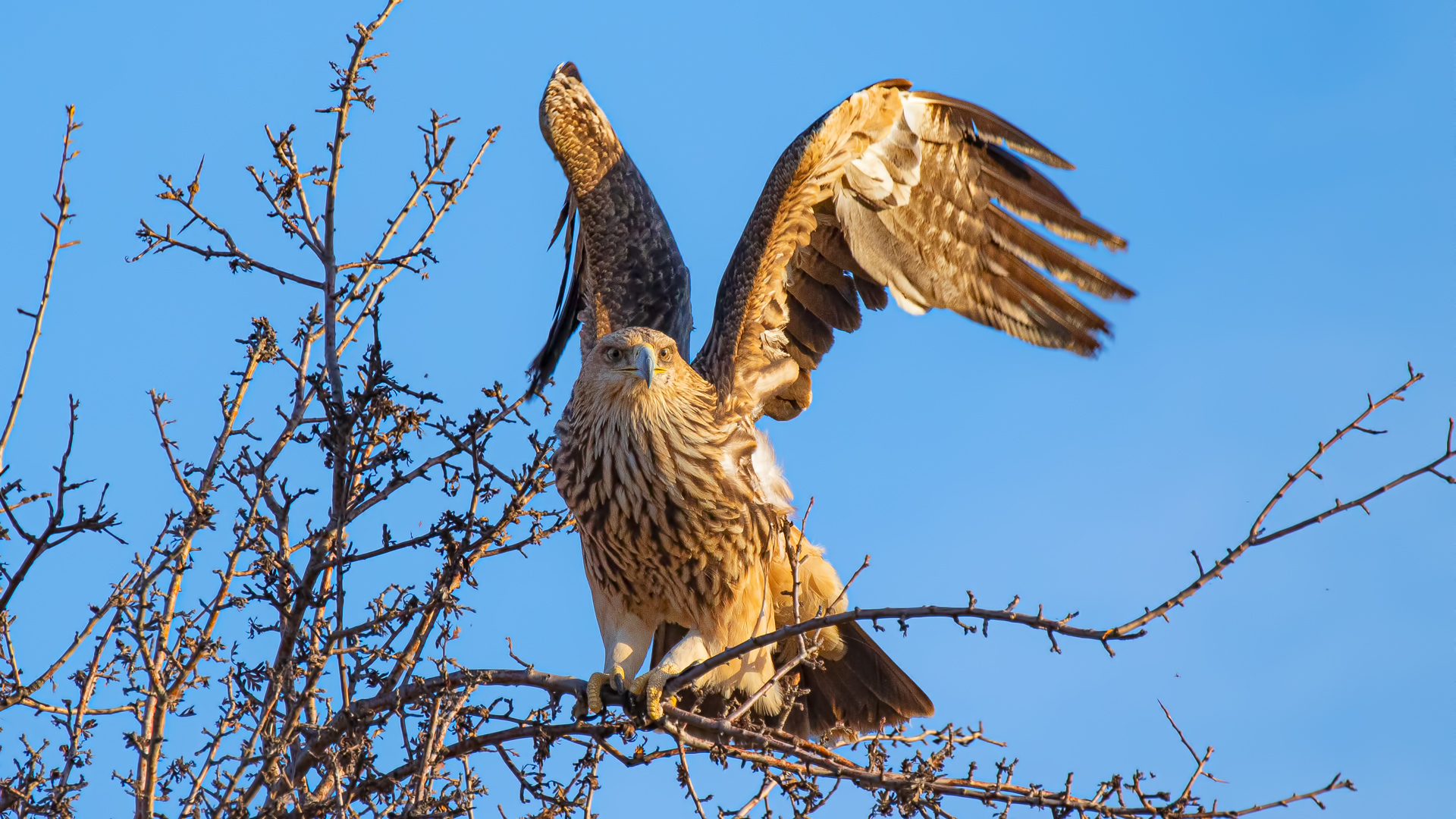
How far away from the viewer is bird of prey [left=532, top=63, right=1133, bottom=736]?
4773 millimetres

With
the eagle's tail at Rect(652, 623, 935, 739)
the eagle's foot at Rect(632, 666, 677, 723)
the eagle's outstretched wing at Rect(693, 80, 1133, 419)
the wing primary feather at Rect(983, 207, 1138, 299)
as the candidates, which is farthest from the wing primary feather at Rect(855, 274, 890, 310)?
the eagle's foot at Rect(632, 666, 677, 723)

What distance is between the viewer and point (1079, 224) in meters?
5.19

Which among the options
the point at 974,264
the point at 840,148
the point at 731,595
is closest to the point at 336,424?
the point at 731,595

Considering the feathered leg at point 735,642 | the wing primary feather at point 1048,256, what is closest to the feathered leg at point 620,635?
the feathered leg at point 735,642

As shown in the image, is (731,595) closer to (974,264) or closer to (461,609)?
(461,609)

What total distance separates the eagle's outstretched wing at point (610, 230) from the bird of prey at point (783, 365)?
19cm

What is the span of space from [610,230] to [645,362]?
1851 millimetres

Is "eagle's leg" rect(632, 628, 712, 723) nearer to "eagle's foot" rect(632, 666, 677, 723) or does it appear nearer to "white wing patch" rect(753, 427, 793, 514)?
"eagle's foot" rect(632, 666, 677, 723)

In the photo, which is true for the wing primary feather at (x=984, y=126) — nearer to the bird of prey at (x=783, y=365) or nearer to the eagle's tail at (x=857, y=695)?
the bird of prey at (x=783, y=365)

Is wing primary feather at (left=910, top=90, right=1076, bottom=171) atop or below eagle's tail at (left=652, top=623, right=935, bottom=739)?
atop

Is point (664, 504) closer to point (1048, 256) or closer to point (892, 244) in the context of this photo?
point (892, 244)

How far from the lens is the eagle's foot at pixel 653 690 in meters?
4.46

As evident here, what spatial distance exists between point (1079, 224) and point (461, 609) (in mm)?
2935

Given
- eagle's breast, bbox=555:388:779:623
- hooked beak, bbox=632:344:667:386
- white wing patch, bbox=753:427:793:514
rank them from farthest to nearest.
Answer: white wing patch, bbox=753:427:793:514 → eagle's breast, bbox=555:388:779:623 → hooked beak, bbox=632:344:667:386
